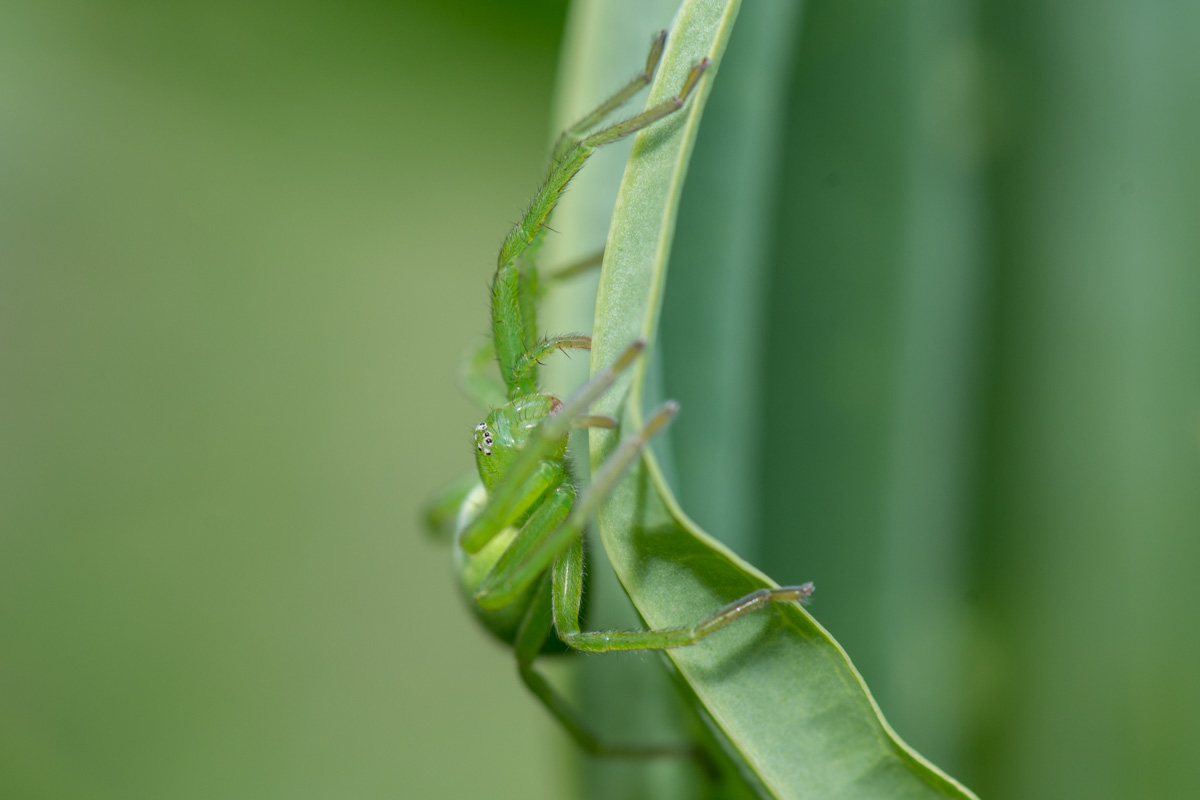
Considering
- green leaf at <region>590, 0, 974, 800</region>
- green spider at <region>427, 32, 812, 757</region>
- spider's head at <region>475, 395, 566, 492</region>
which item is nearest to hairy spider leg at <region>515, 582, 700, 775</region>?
green spider at <region>427, 32, 812, 757</region>

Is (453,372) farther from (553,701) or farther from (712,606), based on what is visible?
(712,606)

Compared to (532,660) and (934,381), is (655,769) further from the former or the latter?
(934,381)

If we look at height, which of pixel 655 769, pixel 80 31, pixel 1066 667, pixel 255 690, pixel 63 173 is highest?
pixel 80 31

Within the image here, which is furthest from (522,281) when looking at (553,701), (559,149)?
(553,701)

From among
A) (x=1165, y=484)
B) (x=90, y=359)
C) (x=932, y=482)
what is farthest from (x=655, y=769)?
(x=90, y=359)

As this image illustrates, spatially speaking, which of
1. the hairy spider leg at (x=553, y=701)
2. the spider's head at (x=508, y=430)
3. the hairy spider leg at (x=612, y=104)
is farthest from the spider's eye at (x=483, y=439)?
the hairy spider leg at (x=612, y=104)

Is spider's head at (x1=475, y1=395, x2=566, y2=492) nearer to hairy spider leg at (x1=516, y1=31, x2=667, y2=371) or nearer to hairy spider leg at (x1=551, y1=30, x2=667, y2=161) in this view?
hairy spider leg at (x1=516, y1=31, x2=667, y2=371)
